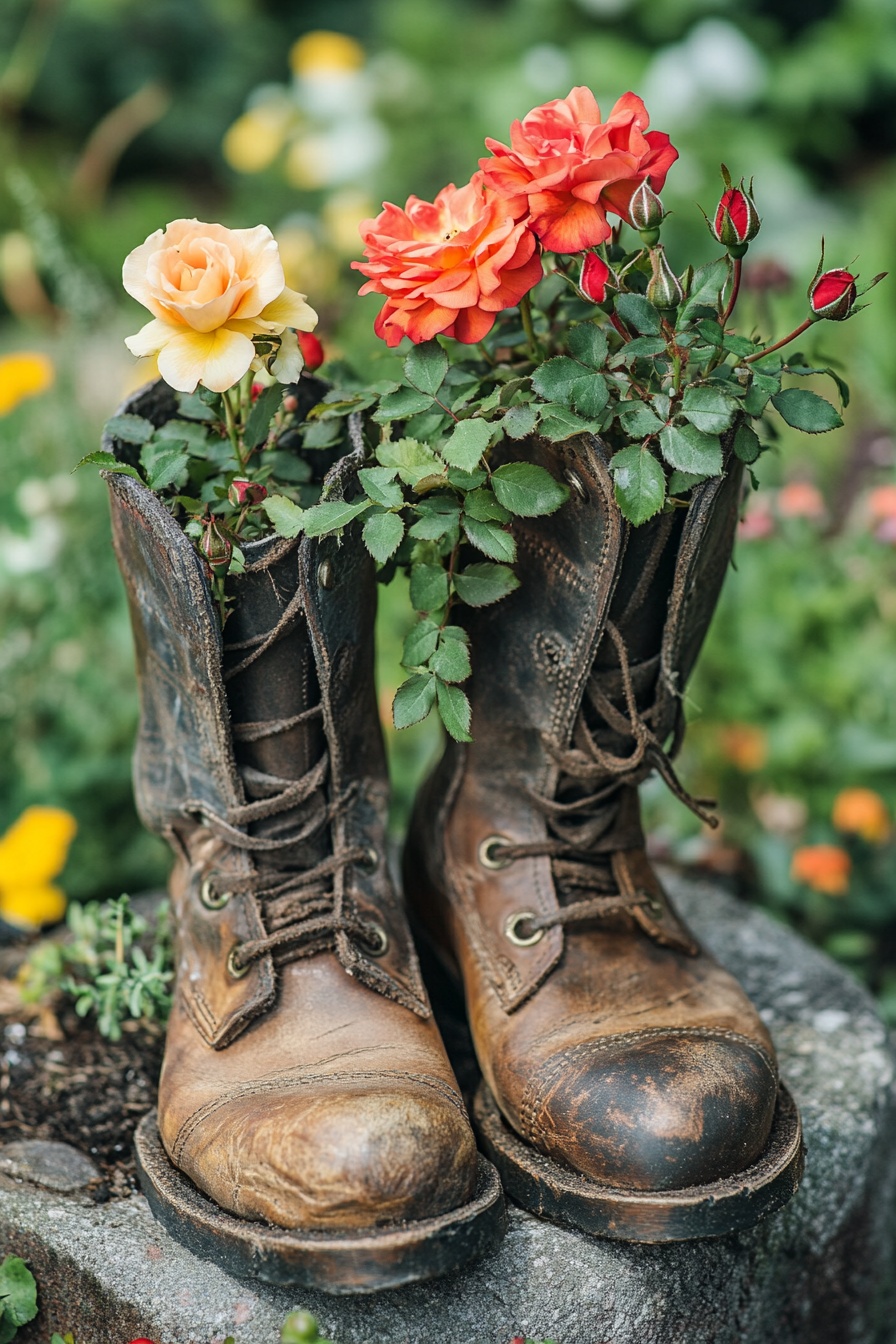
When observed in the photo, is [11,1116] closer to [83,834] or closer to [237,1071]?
[237,1071]

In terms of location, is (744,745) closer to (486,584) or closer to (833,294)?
(486,584)

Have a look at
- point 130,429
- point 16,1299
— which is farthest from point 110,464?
point 16,1299

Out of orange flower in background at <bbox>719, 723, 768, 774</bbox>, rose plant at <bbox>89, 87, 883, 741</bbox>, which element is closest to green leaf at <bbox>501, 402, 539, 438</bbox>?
rose plant at <bbox>89, 87, 883, 741</bbox>

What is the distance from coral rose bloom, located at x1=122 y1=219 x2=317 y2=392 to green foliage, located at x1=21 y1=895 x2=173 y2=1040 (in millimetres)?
769

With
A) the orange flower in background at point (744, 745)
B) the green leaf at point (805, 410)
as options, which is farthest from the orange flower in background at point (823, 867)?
the green leaf at point (805, 410)

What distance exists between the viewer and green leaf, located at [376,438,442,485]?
4.40 feet

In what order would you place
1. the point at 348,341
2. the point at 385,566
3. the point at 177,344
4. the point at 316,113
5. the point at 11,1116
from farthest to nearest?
the point at 316,113 < the point at 348,341 < the point at 11,1116 < the point at 385,566 < the point at 177,344

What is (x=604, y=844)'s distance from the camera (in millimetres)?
1631

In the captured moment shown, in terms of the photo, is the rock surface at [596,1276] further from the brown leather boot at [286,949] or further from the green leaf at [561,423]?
the green leaf at [561,423]

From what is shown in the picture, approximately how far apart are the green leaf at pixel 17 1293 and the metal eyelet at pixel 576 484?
109cm

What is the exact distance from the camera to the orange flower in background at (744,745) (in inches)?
102

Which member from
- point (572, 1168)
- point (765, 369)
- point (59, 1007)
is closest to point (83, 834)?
point (59, 1007)

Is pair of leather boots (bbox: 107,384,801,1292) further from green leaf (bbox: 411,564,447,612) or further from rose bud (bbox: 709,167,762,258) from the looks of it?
rose bud (bbox: 709,167,762,258)

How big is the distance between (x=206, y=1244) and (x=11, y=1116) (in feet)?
1.53
